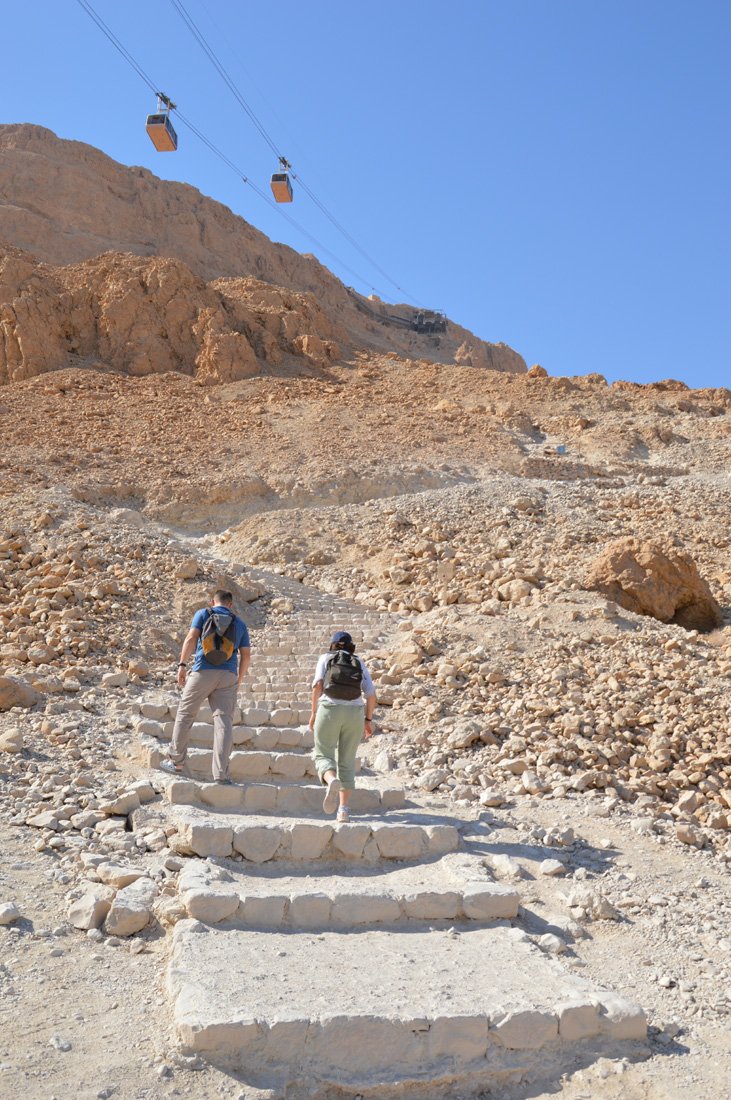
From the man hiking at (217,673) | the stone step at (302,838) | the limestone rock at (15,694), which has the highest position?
the man hiking at (217,673)

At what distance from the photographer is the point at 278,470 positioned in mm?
18938

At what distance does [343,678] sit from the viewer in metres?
6.25

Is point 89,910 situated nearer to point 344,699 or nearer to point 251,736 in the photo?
point 344,699

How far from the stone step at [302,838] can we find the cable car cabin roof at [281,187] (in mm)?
17229

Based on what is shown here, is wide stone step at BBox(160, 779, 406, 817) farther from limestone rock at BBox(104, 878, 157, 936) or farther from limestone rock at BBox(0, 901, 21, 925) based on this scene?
limestone rock at BBox(0, 901, 21, 925)

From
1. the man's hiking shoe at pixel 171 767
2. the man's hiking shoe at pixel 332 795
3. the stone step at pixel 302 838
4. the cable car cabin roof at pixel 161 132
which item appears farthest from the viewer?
the cable car cabin roof at pixel 161 132

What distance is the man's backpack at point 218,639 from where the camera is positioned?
6.68 m

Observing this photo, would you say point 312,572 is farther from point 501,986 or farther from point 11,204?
point 11,204

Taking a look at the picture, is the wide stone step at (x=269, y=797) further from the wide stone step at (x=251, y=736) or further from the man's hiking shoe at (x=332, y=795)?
the wide stone step at (x=251, y=736)

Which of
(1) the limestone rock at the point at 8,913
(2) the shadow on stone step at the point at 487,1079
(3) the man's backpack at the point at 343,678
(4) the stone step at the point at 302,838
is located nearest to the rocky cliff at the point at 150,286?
(3) the man's backpack at the point at 343,678

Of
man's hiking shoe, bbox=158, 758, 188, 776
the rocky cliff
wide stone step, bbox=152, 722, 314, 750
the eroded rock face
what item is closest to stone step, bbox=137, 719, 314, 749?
wide stone step, bbox=152, 722, 314, 750

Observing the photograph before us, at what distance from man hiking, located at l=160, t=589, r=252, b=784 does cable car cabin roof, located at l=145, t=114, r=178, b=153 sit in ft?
42.2

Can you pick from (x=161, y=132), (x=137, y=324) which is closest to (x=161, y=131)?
(x=161, y=132)

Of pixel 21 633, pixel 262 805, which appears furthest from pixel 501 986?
pixel 21 633
